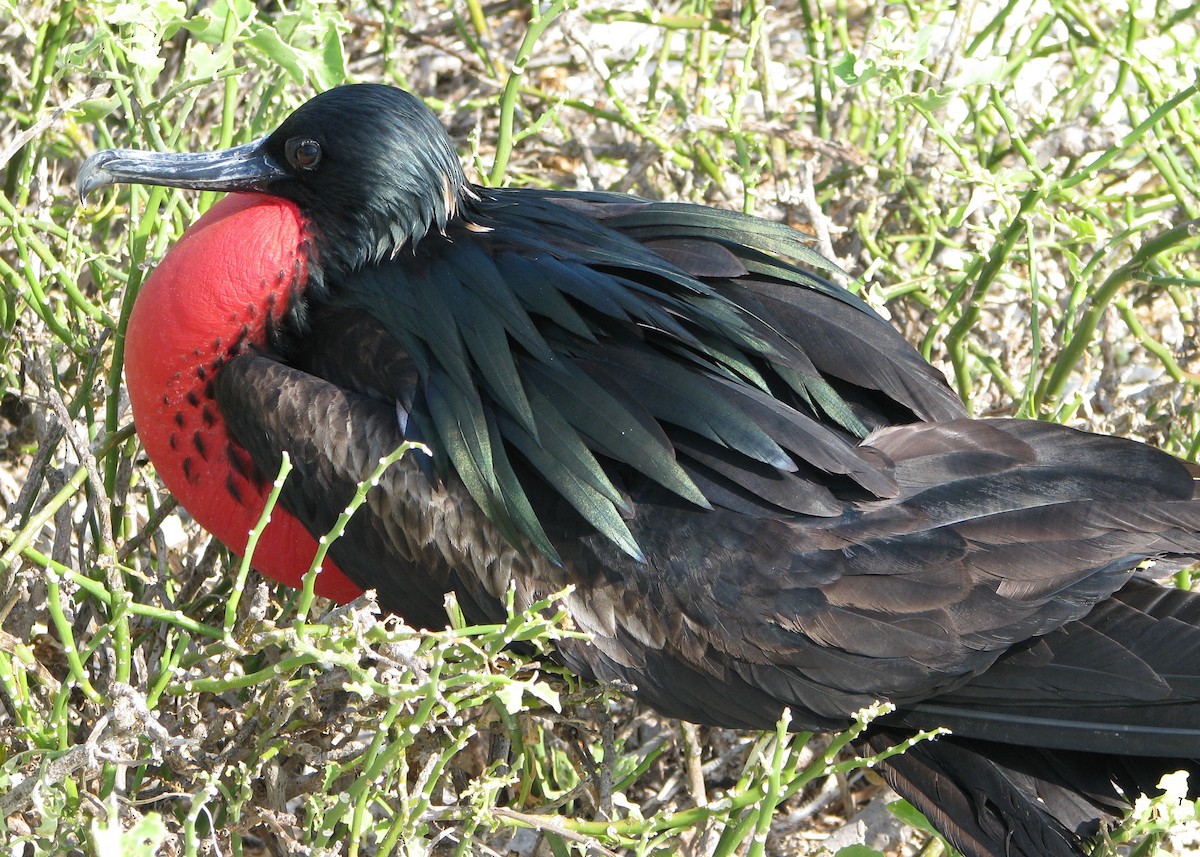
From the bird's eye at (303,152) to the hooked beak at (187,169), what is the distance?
27mm

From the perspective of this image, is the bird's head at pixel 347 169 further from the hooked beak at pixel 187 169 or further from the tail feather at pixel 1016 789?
the tail feather at pixel 1016 789

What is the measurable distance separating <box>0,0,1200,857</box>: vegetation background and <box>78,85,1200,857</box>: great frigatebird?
0.10 m

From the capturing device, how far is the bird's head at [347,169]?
6.15 feet

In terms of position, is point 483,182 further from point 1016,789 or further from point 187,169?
point 1016,789

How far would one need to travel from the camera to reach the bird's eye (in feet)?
6.23

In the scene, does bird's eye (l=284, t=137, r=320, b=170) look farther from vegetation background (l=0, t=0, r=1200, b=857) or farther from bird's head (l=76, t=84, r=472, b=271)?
vegetation background (l=0, t=0, r=1200, b=857)

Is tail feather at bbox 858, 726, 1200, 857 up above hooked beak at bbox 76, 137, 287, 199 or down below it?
below

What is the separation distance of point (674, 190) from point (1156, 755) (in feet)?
4.43

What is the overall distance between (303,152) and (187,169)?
0.14 meters

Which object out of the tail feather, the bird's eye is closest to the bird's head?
the bird's eye

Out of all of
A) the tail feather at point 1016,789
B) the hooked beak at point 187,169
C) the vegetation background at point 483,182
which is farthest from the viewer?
the hooked beak at point 187,169

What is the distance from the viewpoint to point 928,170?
2.59 m

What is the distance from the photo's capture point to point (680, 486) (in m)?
1.67

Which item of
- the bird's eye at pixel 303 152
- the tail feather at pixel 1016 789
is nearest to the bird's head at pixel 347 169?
the bird's eye at pixel 303 152
